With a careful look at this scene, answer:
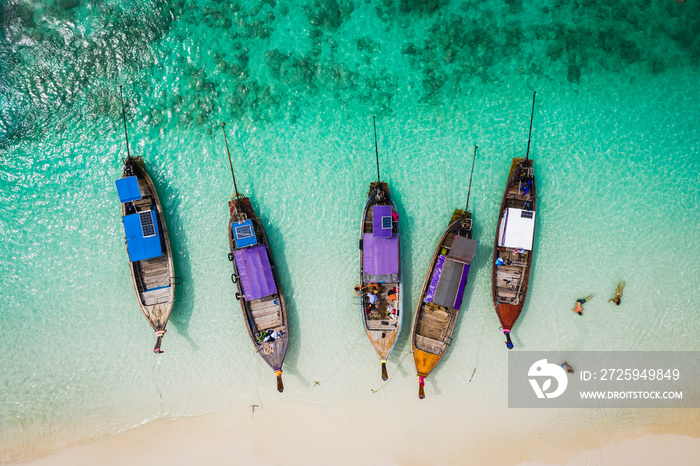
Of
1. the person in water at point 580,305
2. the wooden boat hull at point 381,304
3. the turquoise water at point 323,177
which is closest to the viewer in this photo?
the wooden boat hull at point 381,304

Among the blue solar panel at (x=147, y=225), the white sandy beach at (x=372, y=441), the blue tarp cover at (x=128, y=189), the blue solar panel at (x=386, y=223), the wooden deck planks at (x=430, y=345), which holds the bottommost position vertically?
the white sandy beach at (x=372, y=441)

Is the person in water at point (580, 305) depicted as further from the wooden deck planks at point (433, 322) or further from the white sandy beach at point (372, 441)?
the wooden deck planks at point (433, 322)

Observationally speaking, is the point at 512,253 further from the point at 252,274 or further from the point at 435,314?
the point at 252,274

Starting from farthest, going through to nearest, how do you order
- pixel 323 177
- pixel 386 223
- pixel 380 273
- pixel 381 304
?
1. pixel 323 177
2. pixel 381 304
3. pixel 380 273
4. pixel 386 223

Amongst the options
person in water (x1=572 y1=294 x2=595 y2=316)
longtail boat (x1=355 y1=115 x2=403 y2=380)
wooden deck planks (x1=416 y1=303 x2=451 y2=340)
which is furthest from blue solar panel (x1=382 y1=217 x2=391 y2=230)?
person in water (x1=572 y1=294 x2=595 y2=316)

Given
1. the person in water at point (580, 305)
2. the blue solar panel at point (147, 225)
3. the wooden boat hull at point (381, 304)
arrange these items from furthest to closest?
the person in water at point (580, 305), the wooden boat hull at point (381, 304), the blue solar panel at point (147, 225)

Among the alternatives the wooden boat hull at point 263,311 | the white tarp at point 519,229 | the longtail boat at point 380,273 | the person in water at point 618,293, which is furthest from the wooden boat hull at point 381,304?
the person in water at point 618,293

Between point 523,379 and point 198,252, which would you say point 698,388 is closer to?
point 523,379

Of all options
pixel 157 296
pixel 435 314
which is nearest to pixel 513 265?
pixel 435 314
